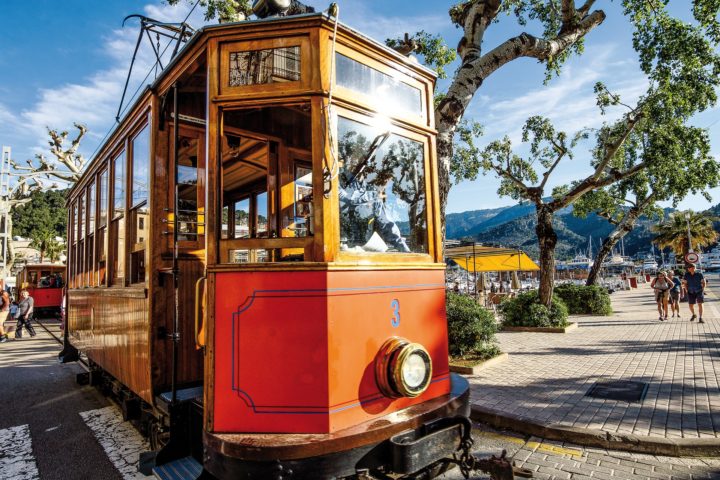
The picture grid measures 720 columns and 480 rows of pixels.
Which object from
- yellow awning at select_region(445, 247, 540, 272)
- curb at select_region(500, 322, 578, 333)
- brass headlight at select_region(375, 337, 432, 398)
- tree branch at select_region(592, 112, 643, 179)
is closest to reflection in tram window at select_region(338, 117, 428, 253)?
brass headlight at select_region(375, 337, 432, 398)

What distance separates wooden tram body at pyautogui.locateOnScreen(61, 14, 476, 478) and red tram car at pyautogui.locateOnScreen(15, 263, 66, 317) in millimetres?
22119

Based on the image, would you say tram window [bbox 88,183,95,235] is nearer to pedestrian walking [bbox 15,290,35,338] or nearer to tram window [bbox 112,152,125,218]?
tram window [bbox 112,152,125,218]

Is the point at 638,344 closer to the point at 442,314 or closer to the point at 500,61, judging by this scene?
the point at 500,61

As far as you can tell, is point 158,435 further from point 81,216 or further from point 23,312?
point 23,312

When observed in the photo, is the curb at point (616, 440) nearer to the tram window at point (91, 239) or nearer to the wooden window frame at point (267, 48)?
the wooden window frame at point (267, 48)

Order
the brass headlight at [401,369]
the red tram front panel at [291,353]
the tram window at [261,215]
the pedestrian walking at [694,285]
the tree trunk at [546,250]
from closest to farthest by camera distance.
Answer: the red tram front panel at [291,353] → the brass headlight at [401,369] → the tram window at [261,215] → the tree trunk at [546,250] → the pedestrian walking at [694,285]

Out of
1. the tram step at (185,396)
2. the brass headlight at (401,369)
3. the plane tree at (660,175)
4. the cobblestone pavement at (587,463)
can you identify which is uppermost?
the plane tree at (660,175)

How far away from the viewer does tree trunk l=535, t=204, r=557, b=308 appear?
41.0ft

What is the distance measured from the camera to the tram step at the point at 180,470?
2.84 m

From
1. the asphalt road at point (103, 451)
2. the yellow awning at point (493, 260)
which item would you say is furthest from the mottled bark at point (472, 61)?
the yellow awning at point (493, 260)

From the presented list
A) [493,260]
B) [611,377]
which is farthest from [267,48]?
[493,260]

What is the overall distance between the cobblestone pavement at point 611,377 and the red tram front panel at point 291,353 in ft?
9.63

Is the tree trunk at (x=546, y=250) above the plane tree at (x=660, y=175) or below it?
below

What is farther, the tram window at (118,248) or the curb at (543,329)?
the curb at (543,329)
